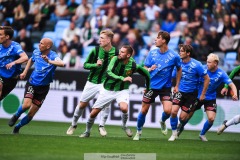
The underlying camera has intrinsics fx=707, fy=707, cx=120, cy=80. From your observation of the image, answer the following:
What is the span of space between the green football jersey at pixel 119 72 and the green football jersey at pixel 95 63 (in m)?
0.41

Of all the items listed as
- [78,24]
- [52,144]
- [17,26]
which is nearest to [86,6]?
[78,24]

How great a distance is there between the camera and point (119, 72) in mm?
15633

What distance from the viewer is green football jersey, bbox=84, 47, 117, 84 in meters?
16.0

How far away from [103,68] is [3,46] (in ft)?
7.78

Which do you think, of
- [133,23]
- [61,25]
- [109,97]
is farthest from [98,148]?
[61,25]

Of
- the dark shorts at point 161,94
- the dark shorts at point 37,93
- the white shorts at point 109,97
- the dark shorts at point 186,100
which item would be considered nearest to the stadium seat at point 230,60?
the dark shorts at point 186,100

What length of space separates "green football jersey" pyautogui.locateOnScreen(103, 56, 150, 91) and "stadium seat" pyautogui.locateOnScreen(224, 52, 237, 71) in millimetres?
6532

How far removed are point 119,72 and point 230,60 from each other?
8.00m

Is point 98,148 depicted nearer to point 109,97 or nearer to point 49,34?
point 109,97

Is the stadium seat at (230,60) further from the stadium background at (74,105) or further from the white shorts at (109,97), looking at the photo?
the white shorts at (109,97)

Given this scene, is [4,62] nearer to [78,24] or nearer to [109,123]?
[109,123]

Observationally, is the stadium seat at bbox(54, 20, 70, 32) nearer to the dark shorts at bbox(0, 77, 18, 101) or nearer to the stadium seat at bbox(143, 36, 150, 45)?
the stadium seat at bbox(143, 36, 150, 45)

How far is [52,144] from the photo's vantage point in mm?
13820

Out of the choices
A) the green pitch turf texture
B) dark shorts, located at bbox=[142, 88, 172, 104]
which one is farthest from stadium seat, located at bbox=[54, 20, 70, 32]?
dark shorts, located at bbox=[142, 88, 172, 104]
